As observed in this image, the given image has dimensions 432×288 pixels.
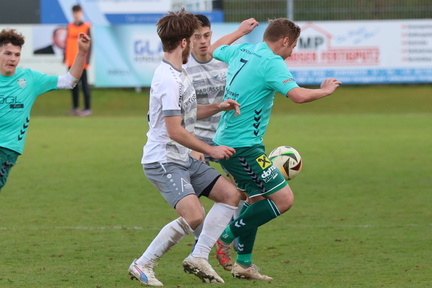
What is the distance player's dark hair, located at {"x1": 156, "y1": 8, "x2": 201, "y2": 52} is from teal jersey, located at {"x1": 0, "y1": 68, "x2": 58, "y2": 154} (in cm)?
177

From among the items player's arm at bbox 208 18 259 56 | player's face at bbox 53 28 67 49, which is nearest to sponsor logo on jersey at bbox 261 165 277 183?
player's arm at bbox 208 18 259 56

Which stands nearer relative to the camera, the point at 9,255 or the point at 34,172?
the point at 9,255

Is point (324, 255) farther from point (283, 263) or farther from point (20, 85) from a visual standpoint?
point (20, 85)

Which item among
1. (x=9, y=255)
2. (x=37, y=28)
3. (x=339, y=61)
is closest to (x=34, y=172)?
(x=9, y=255)

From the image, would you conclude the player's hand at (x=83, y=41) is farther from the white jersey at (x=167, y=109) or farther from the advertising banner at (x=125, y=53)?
the advertising banner at (x=125, y=53)

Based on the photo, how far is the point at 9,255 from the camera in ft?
25.0

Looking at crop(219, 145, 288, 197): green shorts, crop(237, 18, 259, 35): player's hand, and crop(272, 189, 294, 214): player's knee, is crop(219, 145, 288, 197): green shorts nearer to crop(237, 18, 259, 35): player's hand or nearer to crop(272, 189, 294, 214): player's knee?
crop(272, 189, 294, 214): player's knee

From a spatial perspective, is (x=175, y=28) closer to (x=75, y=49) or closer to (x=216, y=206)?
(x=216, y=206)

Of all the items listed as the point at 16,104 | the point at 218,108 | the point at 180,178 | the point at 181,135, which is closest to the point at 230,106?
the point at 218,108

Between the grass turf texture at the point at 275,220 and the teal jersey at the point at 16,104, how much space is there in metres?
1.04

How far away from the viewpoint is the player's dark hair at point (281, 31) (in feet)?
21.9

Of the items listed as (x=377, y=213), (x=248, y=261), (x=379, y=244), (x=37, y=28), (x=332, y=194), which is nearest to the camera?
(x=248, y=261)

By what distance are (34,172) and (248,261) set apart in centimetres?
716

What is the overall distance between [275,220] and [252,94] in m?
3.22
